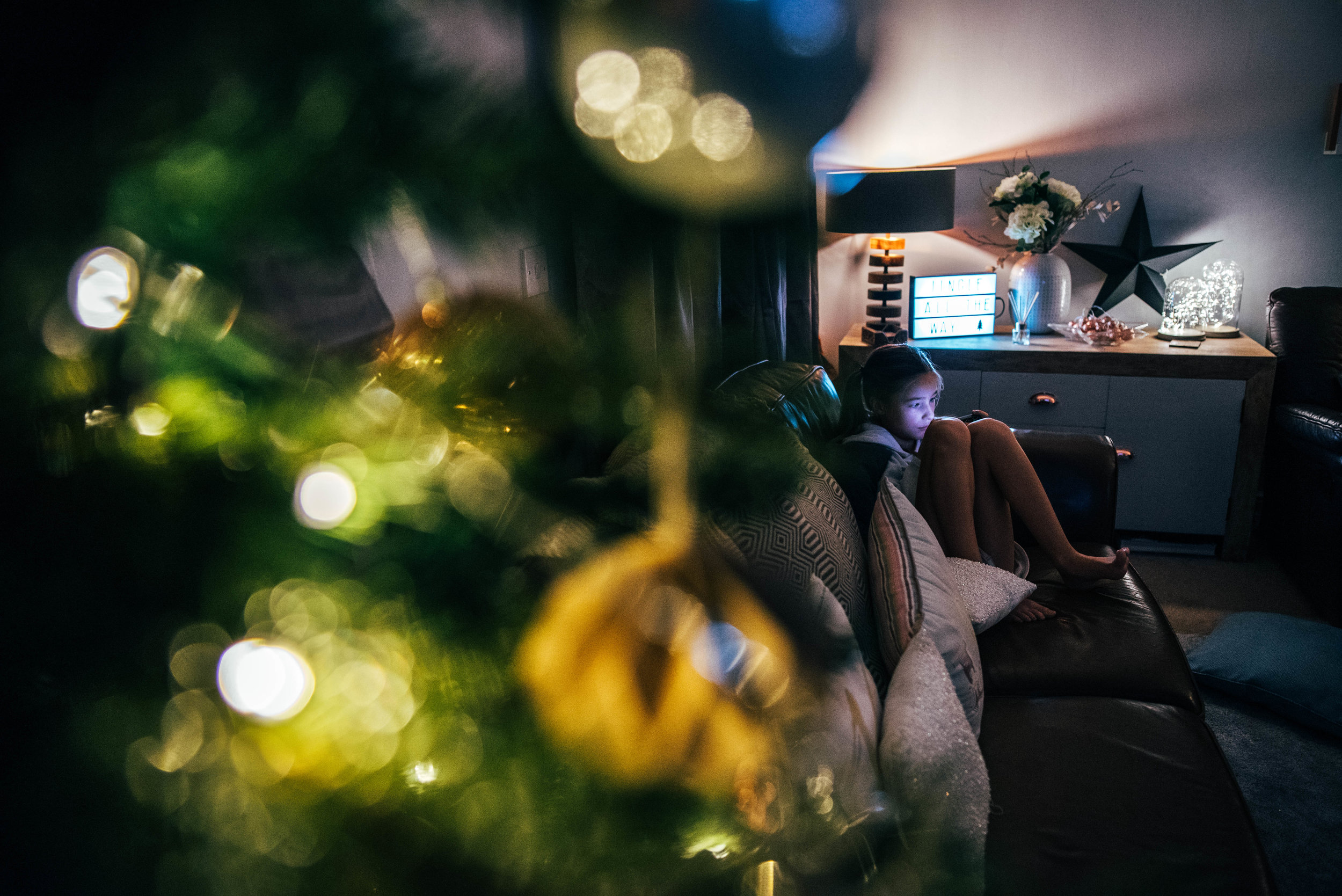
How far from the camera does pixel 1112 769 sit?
1.20m

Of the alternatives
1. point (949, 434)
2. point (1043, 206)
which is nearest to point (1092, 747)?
point (949, 434)

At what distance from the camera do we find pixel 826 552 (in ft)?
4.26

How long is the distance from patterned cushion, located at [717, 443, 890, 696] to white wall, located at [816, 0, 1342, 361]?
2.25 m

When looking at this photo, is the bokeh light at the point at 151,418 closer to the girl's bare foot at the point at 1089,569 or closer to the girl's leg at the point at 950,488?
the girl's leg at the point at 950,488

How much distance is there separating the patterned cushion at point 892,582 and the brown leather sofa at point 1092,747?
0.19 meters

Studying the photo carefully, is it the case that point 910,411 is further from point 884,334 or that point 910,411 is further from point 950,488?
point 884,334

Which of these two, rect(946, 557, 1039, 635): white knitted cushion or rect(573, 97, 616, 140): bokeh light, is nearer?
rect(573, 97, 616, 140): bokeh light

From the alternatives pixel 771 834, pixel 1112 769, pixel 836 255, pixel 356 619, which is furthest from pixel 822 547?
pixel 836 255

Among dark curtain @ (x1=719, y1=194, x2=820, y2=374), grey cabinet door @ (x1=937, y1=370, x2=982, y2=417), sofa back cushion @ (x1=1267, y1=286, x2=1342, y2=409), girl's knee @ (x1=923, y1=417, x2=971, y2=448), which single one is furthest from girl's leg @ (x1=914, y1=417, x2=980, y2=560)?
sofa back cushion @ (x1=1267, y1=286, x2=1342, y2=409)

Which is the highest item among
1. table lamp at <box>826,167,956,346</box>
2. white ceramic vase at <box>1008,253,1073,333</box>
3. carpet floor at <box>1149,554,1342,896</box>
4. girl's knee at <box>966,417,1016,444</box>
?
table lamp at <box>826,167,956,346</box>

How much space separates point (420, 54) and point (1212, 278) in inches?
139

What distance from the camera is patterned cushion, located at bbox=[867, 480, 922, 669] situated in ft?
4.17

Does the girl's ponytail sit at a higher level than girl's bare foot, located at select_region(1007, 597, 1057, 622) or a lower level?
higher

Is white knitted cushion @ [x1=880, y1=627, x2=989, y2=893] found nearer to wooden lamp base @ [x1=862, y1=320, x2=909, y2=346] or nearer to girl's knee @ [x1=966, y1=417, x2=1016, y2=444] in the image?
girl's knee @ [x1=966, y1=417, x2=1016, y2=444]
